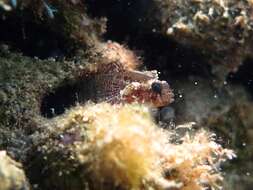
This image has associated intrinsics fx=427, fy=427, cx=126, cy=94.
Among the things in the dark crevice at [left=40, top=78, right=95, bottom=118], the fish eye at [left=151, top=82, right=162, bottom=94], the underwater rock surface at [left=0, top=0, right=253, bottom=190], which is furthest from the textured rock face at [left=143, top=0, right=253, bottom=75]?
the dark crevice at [left=40, top=78, right=95, bottom=118]

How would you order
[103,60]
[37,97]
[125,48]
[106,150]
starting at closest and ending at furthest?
[106,150], [37,97], [103,60], [125,48]

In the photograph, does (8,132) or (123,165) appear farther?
(8,132)

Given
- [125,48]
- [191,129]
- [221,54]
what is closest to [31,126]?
[125,48]

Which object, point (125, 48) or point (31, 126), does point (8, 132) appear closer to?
point (31, 126)

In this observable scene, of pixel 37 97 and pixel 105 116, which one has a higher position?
pixel 37 97

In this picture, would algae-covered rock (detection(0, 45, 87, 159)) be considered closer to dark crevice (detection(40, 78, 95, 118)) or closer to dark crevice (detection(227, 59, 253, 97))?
dark crevice (detection(40, 78, 95, 118))

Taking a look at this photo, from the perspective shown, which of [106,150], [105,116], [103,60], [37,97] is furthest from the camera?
[103,60]

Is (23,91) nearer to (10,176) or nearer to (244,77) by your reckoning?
(10,176)
